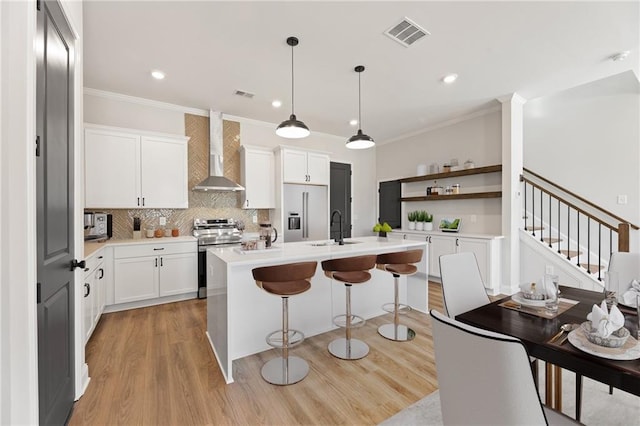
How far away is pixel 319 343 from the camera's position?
276cm

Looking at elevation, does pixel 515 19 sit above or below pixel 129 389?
above

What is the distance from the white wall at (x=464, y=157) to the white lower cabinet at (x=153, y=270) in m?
4.34

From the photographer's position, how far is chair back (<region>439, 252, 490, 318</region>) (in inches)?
72.7

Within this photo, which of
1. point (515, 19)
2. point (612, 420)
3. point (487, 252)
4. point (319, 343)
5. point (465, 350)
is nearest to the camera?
point (465, 350)

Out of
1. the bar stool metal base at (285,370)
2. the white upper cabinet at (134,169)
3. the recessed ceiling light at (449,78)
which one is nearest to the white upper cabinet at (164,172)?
the white upper cabinet at (134,169)

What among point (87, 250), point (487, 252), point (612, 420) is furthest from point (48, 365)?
point (487, 252)

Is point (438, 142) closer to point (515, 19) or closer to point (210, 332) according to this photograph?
point (515, 19)

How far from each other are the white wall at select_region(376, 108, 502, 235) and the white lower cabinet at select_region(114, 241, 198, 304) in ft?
14.2

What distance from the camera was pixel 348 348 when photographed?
2576 mm

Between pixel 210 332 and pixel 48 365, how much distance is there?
4.62ft

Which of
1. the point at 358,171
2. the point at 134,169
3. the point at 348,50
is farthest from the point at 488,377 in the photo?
the point at 358,171

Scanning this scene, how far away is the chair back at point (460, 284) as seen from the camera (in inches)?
72.7

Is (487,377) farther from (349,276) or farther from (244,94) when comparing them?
(244,94)

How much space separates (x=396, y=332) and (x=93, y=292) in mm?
3069
